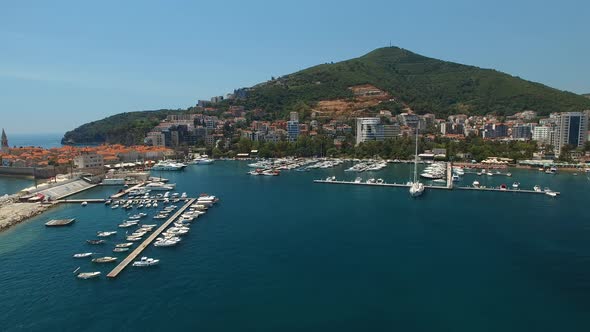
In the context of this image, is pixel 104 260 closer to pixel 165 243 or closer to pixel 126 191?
pixel 165 243

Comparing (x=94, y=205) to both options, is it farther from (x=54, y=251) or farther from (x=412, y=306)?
(x=412, y=306)

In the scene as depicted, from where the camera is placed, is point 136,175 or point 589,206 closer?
point 589,206

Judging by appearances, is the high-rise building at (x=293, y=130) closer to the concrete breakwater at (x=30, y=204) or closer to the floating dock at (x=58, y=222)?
the concrete breakwater at (x=30, y=204)

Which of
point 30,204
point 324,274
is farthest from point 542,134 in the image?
point 30,204

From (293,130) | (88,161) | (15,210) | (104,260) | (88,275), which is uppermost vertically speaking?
(293,130)

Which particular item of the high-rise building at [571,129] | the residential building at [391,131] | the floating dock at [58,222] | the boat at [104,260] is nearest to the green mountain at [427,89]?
the residential building at [391,131]

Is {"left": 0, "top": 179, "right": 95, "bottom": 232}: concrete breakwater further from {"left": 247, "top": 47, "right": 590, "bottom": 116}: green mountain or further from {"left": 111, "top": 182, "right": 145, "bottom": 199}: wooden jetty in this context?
{"left": 247, "top": 47, "right": 590, "bottom": 116}: green mountain

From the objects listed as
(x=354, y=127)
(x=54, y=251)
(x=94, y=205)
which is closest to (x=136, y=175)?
(x=94, y=205)

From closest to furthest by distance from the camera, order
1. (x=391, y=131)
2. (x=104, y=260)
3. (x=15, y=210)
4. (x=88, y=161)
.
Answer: (x=104, y=260), (x=15, y=210), (x=88, y=161), (x=391, y=131)

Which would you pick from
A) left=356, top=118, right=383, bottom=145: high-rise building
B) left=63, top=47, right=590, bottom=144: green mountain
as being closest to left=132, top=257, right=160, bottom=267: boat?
left=356, top=118, right=383, bottom=145: high-rise building
